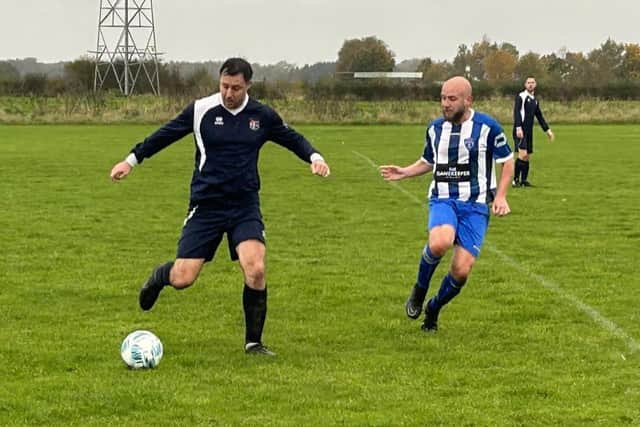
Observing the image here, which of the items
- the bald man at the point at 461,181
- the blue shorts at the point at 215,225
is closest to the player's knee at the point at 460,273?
the bald man at the point at 461,181

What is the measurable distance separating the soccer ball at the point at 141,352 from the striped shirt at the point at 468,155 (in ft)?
9.05

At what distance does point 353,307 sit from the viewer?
995cm

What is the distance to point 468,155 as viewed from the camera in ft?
28.8

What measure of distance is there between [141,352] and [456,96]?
321 centimetres

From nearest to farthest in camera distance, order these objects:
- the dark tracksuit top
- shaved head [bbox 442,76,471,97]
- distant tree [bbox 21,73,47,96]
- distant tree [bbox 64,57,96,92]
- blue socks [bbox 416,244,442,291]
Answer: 1. shaved head [bbox 442,76,471,97]
2. blue socks [bbox 416,244,442,291]
3. the dark tracksuit top
4. distant tree [bbox 21,73,47,96]
5. distant tree [bbox 64,57,96,92]

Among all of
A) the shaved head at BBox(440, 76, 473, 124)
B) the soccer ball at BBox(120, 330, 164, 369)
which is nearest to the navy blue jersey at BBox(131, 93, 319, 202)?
the soccer ball at BBox(120, 330, 164, 369)

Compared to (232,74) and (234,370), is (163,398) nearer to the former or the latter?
(234,370)

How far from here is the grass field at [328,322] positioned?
21.7ft

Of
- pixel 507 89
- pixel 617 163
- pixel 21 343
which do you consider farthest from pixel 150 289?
pixel 507 89

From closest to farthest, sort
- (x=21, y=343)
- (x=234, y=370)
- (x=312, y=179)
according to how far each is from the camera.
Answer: (x=234, y=370) < (x=21, y=343) < (x=312, y=179)

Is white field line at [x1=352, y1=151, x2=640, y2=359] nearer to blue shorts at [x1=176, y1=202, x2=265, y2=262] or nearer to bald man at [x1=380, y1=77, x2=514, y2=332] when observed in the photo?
bald man at [x1=380, y1=77, x2=514, y2=332]

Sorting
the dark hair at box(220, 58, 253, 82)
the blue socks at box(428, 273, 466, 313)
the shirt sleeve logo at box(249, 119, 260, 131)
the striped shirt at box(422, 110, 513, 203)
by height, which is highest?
the dark hair at box(220, 58, 253, 82)

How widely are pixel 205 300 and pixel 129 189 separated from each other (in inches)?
477

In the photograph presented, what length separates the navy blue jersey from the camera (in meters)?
7.92
